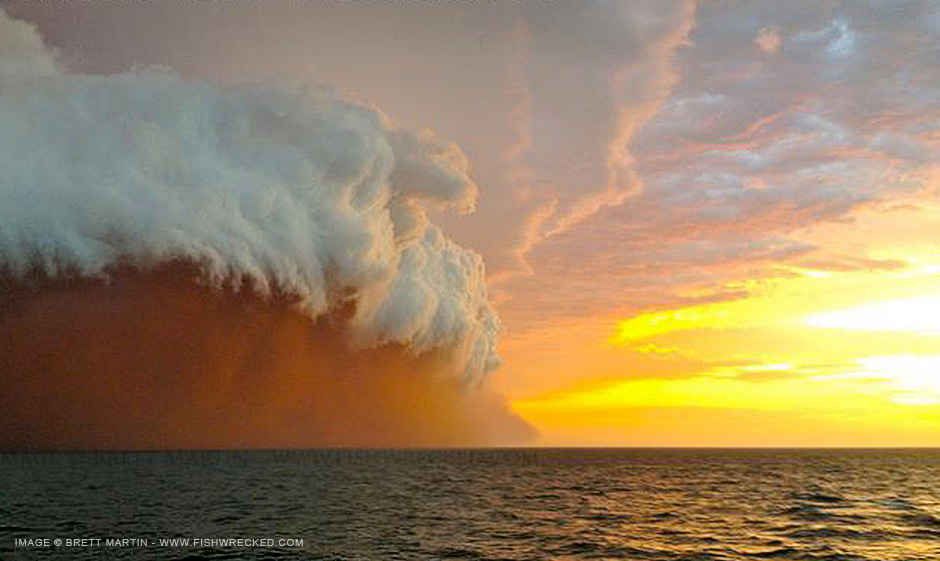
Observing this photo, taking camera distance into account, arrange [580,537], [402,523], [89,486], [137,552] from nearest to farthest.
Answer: [137,552]
[580,537]
[402,523]
[89,486]

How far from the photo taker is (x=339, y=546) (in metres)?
29.7

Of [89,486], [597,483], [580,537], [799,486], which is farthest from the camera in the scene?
[597,483]

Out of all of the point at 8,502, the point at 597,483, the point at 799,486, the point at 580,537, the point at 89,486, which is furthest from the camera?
the point at 597,483

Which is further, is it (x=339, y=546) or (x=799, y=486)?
(x=799, y=486)

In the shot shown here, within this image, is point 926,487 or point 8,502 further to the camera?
point 926,487

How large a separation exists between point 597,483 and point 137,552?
54.4 meters

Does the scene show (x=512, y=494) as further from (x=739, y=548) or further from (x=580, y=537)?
(x=739, y=548)

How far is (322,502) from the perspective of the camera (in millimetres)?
48844

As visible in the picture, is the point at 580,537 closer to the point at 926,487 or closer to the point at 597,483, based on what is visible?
the point at 597,483

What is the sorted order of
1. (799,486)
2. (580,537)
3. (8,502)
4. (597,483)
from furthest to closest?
(597,483) → (799,486) → (8,502) → (580,537)

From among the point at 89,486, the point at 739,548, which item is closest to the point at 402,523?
the point at 739,548

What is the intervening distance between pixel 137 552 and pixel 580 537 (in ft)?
59.0

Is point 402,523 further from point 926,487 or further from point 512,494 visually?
point 926,487

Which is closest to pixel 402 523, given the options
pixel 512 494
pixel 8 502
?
pixel 512 494
